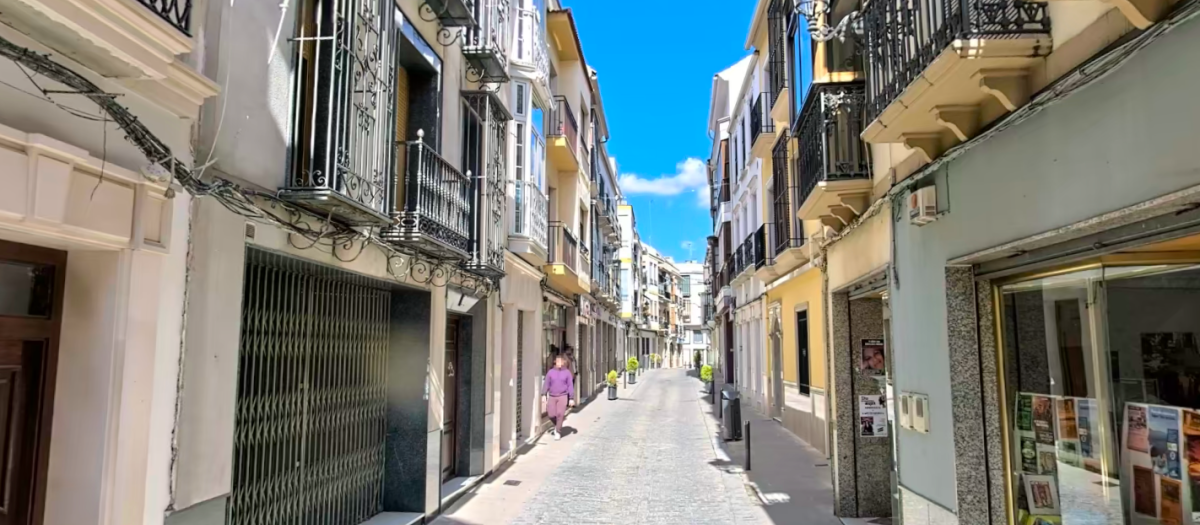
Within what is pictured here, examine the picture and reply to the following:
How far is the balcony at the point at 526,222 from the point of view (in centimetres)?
1159

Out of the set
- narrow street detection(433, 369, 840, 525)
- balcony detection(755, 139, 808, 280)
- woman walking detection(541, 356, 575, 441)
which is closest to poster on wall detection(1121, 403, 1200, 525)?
narrow street detection(433, 369, 840, 525)

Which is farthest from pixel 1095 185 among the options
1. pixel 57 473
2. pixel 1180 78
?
pixel 57 473

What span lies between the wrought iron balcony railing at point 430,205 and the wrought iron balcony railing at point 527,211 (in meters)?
3.18

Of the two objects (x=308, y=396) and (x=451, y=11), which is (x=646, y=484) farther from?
(x=451, y=11)

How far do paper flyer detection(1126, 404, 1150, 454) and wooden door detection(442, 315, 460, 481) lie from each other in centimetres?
738

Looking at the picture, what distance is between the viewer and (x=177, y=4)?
3486 millimetres

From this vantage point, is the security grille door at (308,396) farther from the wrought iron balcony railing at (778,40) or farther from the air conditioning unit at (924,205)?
the wrought iron balcony railing at (778,40)

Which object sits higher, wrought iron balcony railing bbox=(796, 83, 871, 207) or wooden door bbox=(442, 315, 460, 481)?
wrought iron balcony railing bbox=(796, 83, 871, 207)

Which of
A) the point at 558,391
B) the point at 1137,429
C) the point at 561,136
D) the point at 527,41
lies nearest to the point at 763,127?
the point at 561,136

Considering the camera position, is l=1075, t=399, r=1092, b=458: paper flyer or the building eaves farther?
the building eaves

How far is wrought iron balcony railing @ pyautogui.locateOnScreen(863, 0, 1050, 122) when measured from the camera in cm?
375

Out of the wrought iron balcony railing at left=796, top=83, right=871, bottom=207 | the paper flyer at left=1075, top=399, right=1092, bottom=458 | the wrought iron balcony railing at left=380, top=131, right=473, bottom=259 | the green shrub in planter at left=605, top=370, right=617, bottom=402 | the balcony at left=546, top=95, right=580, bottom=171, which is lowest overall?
the green shrub in planter at left=605, top=370, right=617, bottom=402

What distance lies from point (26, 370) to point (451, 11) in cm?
569

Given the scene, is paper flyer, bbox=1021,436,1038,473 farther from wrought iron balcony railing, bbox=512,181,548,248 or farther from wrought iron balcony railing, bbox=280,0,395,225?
wrought iron balcony railing, bbox=512,181,548,248
